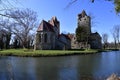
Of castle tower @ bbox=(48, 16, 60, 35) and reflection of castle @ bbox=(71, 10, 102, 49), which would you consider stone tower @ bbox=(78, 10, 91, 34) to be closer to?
reflection of castle @ bbox=(71, 10, 102, 49)

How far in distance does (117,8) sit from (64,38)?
2970 inches

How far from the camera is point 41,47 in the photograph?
68.6 m

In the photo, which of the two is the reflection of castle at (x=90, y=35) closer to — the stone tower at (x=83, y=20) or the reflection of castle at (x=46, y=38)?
the stone tower at (x=83, y=20)

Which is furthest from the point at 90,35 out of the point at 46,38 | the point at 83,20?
the point at 46,38

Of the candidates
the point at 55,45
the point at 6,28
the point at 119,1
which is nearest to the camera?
the point at 6,28

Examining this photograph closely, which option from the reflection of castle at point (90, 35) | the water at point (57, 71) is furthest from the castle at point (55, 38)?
the water at point (57, 71)

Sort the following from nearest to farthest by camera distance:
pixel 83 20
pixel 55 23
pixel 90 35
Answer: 1. pixel 55 23
2. pixel 90 35
3. pixel 83 20

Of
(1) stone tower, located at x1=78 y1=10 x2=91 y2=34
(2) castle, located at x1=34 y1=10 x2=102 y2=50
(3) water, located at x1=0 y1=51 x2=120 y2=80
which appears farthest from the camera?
(1) stone tower, located at x1=78 y1=10 x2=91 y2=34

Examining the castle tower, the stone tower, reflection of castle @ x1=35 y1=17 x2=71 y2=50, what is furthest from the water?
the stone tower

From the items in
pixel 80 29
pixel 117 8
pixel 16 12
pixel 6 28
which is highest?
pixel 80 29

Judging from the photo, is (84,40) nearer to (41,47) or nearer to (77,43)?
(77,43)

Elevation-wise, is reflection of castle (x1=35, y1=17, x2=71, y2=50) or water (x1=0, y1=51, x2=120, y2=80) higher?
reflection of castle (x1=35, y1=17, x2=71, y2=50)

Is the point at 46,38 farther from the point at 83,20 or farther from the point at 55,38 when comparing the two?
the point at 83,20

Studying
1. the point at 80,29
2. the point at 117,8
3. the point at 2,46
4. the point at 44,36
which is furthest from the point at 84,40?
the point at 117,8
